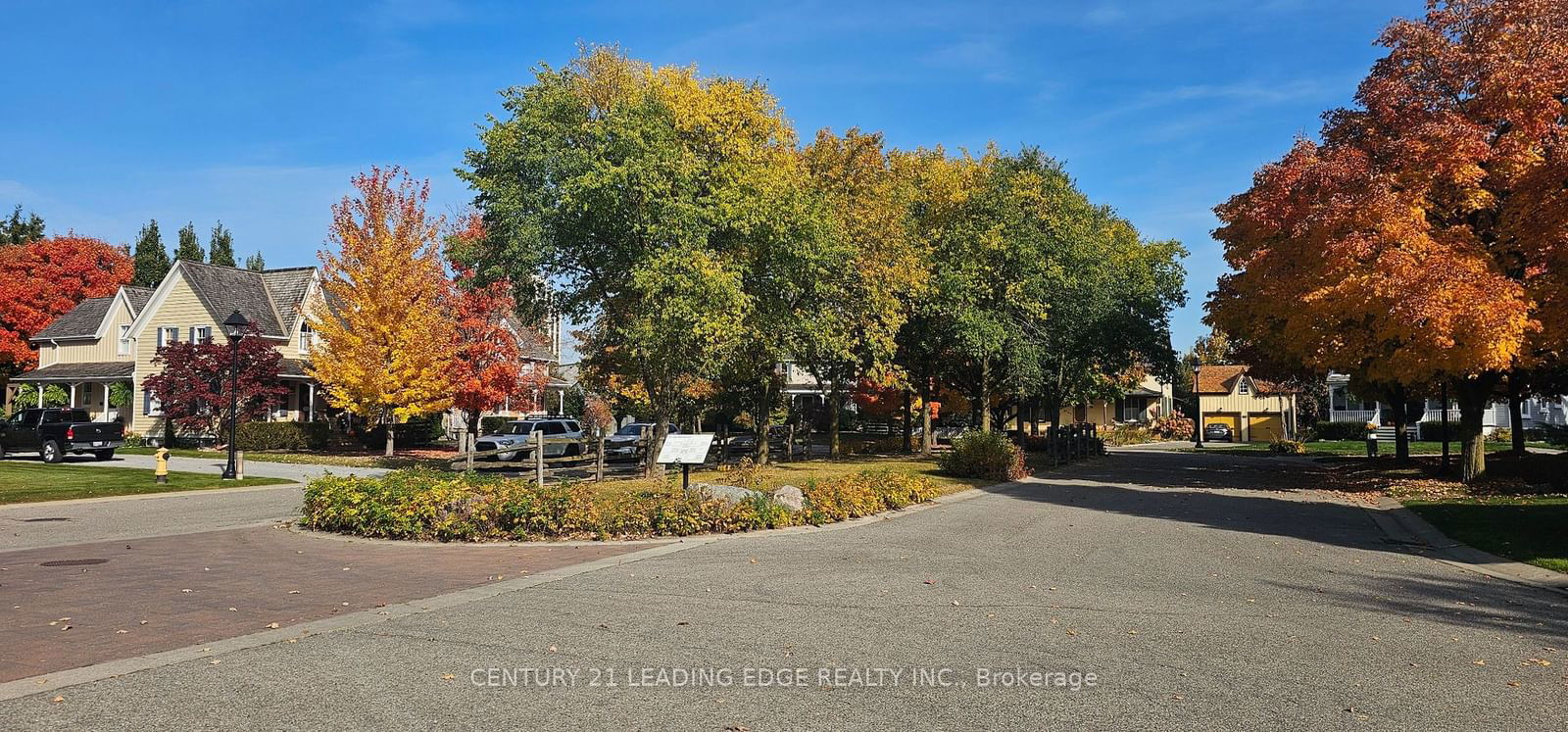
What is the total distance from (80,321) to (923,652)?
5679 cm

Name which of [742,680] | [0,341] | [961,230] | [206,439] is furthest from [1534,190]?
[0,341]

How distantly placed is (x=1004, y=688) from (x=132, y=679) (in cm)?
530

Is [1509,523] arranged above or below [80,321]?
below

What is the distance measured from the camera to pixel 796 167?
2591 centimetres

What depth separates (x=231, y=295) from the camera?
150ft

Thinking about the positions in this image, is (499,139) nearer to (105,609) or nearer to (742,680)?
(105,609)

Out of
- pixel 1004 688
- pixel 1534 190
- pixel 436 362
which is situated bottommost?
pixel 1004 688

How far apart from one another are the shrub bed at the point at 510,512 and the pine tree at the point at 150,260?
230ft

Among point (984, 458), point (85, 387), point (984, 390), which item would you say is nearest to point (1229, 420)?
point (984, 390)

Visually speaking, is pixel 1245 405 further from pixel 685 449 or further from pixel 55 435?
pixel 55 435

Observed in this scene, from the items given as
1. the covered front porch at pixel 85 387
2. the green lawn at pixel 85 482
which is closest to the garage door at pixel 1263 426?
the green lawn at pixel 85 482

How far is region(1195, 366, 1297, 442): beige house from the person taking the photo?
204 ft

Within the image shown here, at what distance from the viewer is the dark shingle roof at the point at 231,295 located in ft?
145

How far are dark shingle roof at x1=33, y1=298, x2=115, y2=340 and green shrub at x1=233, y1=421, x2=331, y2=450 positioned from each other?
57.5 ft
